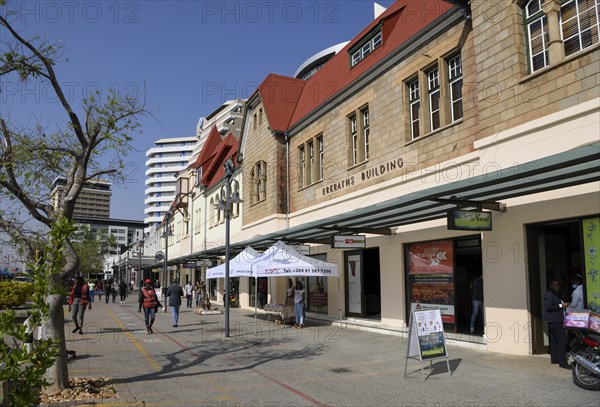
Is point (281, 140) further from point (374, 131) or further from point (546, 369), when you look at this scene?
point (546, 369)

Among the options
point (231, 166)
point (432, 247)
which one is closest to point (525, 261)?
point (432, 247)

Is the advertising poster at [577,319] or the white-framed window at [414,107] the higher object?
the white-framed window at [414,107]

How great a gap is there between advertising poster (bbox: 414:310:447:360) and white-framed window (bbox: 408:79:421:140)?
736 cm

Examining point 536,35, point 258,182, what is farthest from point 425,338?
point 258,182

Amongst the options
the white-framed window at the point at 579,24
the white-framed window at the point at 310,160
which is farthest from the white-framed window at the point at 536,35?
the white-framed window at the point at 310,160

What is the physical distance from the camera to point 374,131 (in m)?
17.6

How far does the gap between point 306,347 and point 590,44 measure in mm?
9358

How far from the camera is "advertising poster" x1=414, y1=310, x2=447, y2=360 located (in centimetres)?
934

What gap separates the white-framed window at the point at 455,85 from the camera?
14.1 m

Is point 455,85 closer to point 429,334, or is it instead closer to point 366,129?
point 366,129

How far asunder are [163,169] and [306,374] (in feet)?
426

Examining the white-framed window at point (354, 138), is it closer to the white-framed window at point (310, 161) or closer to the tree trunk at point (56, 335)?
the white-framed window at point (310, 161)

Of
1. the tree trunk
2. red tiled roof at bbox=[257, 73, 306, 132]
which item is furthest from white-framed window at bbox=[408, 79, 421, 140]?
the tree trunk

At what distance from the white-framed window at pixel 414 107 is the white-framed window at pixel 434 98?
1.80 feet
